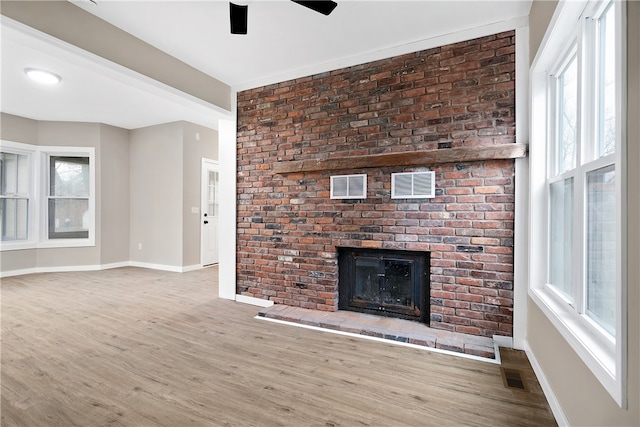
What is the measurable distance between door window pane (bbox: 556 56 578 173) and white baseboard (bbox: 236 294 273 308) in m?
3.04

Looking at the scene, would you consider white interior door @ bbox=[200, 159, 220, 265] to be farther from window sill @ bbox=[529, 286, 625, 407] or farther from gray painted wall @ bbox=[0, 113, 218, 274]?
window sill @ bbox=[529, 286, 625, 407]

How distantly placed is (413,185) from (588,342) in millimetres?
1763

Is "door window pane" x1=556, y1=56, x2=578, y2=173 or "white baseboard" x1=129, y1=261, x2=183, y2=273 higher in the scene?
"door window pane" x1=556, y1=56, x2=578, y2=173

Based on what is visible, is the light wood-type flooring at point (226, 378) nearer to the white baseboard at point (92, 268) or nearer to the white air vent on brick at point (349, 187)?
the white air vent on brick at point (349, 187)

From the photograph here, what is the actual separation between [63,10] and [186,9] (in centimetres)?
88

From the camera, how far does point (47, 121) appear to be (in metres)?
5.63

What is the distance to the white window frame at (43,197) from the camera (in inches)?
217

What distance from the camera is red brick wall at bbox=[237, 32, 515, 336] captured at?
2.66 m

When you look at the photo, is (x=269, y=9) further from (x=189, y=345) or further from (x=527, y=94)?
(x=189, y=345)

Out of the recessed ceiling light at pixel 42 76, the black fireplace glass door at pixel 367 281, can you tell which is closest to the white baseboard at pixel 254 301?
the black fireplace glass door at pixel 367 281

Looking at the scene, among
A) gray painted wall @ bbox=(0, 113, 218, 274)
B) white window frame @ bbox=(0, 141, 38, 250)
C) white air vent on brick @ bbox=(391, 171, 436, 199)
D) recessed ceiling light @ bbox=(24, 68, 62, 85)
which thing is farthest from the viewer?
gray painted wall @ bbox=(0, 113, 218, 274)

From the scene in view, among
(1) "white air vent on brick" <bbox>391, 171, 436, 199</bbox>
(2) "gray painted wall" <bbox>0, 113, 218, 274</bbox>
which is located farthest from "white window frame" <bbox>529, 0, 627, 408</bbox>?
(2) "gray painted wall" <bbox>0, 113, 218, 274</bbox>

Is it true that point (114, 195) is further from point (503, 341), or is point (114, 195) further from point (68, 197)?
point (503, 341)

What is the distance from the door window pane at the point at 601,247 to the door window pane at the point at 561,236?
327 millimetres
